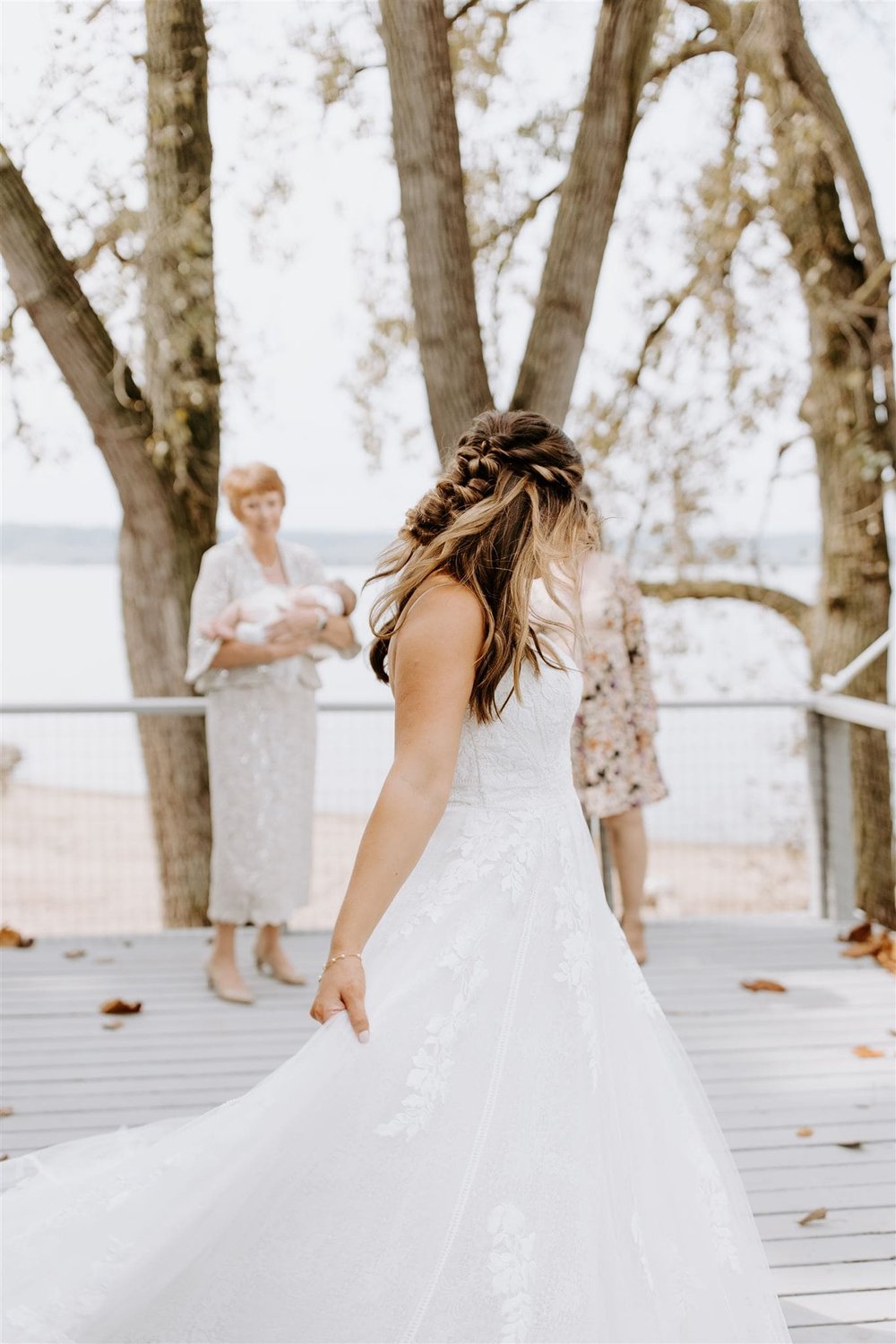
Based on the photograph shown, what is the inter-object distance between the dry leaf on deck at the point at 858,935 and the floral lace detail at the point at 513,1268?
12.7 feet

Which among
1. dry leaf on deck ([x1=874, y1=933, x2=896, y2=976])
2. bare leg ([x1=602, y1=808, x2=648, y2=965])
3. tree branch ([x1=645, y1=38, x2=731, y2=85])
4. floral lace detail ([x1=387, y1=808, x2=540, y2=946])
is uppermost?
tree branch ([x1=645, y1=38, x2=731, y2=85])

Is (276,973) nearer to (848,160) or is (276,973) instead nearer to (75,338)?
(75,338)

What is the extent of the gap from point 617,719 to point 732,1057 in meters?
1.38

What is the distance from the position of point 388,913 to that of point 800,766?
6272mm

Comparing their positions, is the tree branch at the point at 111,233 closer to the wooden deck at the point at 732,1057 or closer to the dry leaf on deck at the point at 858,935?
the wooden deck at the point at 732,1057

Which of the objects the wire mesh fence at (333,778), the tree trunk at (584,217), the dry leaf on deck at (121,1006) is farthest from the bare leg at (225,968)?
the tree trunk at (584,217)

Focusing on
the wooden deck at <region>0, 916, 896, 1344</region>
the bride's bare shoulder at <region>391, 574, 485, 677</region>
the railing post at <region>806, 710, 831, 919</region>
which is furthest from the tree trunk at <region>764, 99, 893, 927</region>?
the bride's bare shoulder at <region>391, 574, 485, 677</region>

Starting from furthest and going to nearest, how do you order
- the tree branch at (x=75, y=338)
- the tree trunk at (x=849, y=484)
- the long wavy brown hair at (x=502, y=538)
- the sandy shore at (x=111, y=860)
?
the tree trunk at (x=849, y=484) → the sandy shore at (x=111, y=860) → the tree branch at (x=75, y=338) → the long wavy brown hair at (x=502, y=538)

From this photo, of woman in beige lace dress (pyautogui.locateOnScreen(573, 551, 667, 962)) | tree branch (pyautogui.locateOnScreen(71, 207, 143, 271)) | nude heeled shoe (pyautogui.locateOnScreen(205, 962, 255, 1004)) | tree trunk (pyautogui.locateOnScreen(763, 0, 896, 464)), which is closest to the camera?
nude heeled shoe (pyautogui.locateOnScreen(205, 962, 255, 1004))

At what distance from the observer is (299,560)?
499 centimetres

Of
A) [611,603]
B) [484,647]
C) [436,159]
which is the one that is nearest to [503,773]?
[484,647]

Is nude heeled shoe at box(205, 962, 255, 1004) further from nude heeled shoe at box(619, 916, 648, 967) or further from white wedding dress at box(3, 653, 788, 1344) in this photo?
white wedding dress at box(3, 653, 788, 1344)

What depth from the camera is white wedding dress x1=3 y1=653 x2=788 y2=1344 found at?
1975 millimetres

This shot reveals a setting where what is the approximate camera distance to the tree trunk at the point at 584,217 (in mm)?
5555
